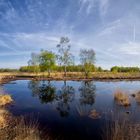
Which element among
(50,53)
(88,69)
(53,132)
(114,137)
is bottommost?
(53,132)

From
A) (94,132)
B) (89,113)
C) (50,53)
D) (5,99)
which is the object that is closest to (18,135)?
(94,132)

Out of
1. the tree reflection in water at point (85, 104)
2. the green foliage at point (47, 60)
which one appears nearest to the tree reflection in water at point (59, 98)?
the tree reflection in water at point (85, 104)

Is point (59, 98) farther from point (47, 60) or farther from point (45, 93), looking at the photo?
point (47, 60)

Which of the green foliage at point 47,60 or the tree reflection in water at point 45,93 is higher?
the green foliage at point 47,60

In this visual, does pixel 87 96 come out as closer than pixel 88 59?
Yes

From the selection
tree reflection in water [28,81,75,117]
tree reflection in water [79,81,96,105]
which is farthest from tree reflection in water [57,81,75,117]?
tree reflection in water [79,81,96,105]

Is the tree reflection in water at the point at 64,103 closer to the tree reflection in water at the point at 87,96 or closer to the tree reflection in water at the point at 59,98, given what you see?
the tree reflection in water at the point at 59,98

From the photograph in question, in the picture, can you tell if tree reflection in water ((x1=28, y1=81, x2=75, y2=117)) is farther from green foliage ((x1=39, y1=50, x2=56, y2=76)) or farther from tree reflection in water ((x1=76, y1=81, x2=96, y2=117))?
green foliage ((x1=39, y1=50, x2=56, y2=76))

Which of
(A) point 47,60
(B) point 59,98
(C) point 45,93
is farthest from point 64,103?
(A) point 47,60

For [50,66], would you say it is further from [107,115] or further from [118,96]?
[107,115]

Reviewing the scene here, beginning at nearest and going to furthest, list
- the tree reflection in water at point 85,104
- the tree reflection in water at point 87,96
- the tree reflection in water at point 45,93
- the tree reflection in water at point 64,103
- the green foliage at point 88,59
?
the tree reflection in water at point 85,104, the tree reflection in water at point 64,103, the tree reflection in water at point 87,96, the tree reflection in water at point 45,93, the green foliage at point 88,59

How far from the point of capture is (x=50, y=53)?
205 feet

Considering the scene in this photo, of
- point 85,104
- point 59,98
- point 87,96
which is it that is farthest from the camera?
point 87,96

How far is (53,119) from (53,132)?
2557 millimetres
